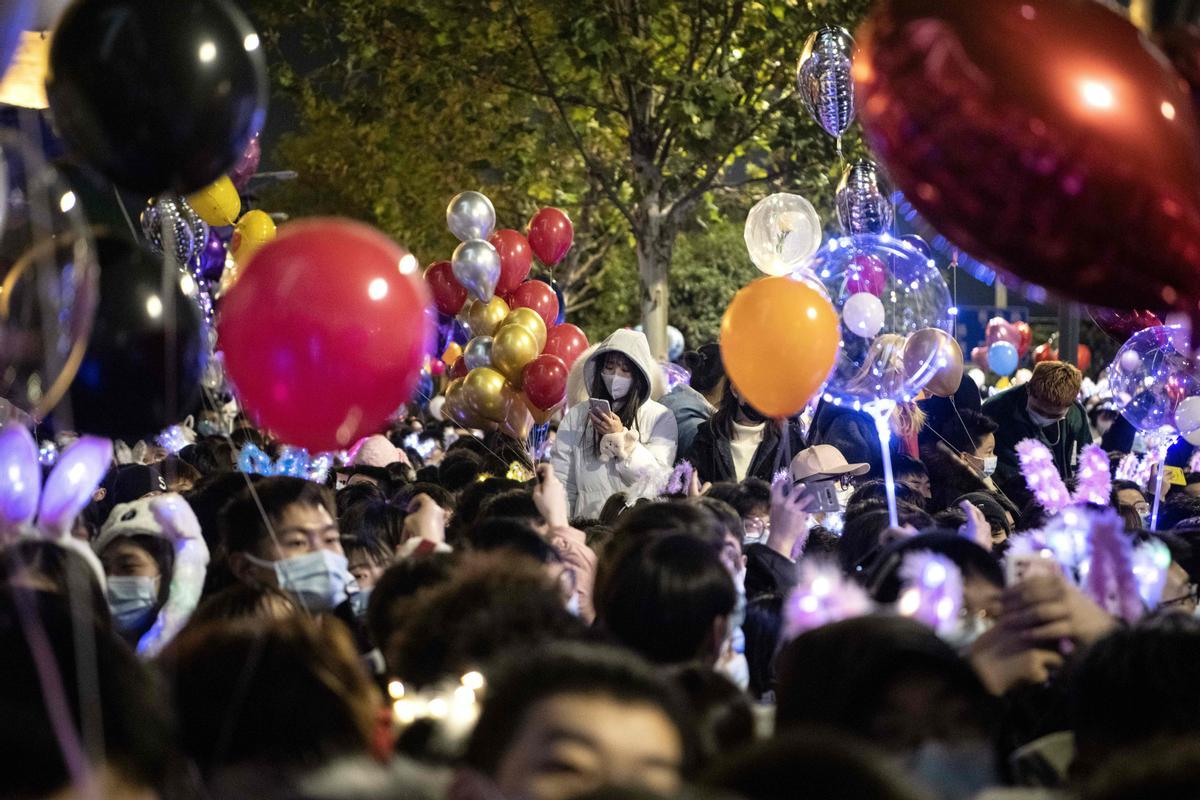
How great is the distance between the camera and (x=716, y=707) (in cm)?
288

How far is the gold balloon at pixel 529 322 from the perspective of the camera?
9.28 m

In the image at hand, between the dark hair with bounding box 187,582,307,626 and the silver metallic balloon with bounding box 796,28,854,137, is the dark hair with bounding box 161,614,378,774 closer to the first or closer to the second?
the dark hair with bounding box 187,582,307,626

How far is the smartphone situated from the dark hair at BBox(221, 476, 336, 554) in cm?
194

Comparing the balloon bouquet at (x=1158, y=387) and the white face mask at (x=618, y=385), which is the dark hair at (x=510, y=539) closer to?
the white face mask at (x=618, y=385)

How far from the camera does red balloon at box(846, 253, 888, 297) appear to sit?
265 inches

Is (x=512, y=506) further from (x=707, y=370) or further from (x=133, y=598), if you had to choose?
(x=707, y=370)

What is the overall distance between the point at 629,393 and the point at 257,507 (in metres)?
3.59

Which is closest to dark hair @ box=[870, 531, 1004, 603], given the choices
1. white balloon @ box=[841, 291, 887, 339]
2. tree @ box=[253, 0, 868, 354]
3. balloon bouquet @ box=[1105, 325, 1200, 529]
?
white balloon @ box=[841, 291, 887, 339]

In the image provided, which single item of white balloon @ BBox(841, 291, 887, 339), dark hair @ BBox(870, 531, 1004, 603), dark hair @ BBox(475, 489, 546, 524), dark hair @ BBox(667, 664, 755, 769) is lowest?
dark hair @ BBox(475, 489, 546, 524)

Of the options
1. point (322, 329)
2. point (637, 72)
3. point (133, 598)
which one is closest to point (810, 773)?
point (322, 329)

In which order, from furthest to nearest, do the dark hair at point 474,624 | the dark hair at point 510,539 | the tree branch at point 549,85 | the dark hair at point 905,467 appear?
the tree branch at point 549,85
the dark hair at point 905,467
the dark hair at point 510,539
the dark hair at point 474,624

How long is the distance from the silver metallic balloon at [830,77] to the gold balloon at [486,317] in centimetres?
227

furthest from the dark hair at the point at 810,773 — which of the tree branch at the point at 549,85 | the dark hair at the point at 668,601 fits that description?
the tree branch at the point at 549,85

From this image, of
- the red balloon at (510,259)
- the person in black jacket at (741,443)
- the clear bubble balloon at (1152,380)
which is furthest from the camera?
the red balloon at (510,259)
